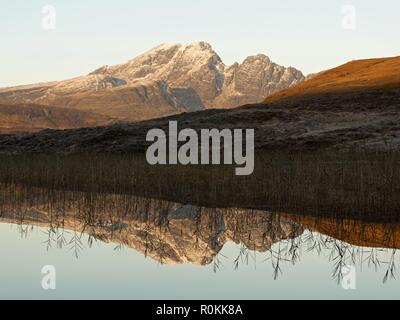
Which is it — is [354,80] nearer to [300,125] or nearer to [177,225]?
[300,125]

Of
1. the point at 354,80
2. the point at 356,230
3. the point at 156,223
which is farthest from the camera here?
the point at 354,80

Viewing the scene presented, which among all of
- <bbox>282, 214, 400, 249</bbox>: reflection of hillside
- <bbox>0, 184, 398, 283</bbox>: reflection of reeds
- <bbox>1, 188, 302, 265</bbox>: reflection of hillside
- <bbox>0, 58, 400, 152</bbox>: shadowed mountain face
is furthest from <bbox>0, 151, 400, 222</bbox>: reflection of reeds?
<bbox>0, 58, 400, 152</bbox>: shadowed mountain face

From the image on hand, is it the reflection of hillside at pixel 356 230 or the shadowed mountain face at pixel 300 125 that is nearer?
the reflection of hillside at pixel 356 230

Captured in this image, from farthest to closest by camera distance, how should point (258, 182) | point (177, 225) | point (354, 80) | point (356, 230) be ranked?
point (354, 80) < point (258, 182) < point (177, 225) < point (356, 230)

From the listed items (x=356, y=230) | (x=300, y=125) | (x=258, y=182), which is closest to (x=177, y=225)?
(x=356, y=230)

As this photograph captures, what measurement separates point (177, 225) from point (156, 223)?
62cm

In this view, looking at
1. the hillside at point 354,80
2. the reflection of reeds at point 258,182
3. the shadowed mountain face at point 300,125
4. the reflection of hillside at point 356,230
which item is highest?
the hillside at point 354,80

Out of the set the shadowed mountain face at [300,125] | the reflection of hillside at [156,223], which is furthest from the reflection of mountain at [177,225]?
the shadowed mountain face at [300,125]

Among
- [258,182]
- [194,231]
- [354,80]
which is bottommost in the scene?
[194,231]

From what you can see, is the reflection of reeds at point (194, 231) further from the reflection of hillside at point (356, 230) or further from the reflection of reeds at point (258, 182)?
the reflection of reeds at point (258, 182)

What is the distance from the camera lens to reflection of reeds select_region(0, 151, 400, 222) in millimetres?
21398

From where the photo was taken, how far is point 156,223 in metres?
18.2

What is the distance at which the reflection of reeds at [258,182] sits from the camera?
21.4 meters

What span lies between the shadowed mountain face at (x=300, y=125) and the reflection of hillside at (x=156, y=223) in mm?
27910
